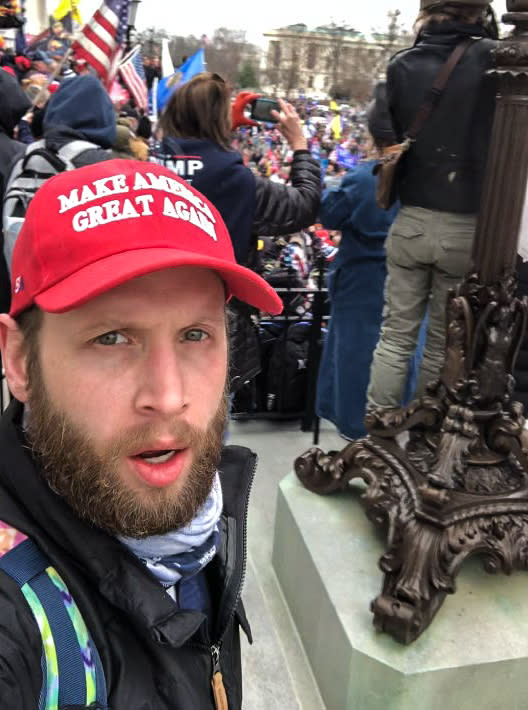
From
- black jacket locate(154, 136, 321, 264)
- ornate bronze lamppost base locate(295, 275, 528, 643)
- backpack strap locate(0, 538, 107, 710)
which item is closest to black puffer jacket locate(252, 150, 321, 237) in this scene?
black jacket locate(154, 136, 321, 264)

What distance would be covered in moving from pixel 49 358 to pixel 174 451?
26cm

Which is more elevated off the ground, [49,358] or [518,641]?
[49,358]

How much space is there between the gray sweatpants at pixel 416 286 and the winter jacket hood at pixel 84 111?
146 cm

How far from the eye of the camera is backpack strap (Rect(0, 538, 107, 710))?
2.83ft

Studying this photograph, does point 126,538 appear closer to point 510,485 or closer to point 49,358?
point 49,358

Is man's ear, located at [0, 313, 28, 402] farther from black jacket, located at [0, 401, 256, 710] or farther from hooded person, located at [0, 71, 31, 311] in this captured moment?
hooded person, located at [0, 71, 31, 311]

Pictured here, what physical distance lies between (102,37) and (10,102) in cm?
192

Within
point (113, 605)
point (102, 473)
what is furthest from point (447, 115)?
point (113, 605)

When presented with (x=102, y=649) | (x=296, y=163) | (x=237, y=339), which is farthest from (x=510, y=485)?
(x=102, y=649)

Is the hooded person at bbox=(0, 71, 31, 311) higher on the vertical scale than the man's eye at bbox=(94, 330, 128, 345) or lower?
higher

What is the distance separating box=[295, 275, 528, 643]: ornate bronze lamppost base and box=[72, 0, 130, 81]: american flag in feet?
13.2

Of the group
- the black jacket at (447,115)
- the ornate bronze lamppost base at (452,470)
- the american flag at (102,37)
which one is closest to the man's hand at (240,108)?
the black jacket at (447,115)

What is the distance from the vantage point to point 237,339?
3053 mm

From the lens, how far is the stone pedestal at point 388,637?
213 cm
